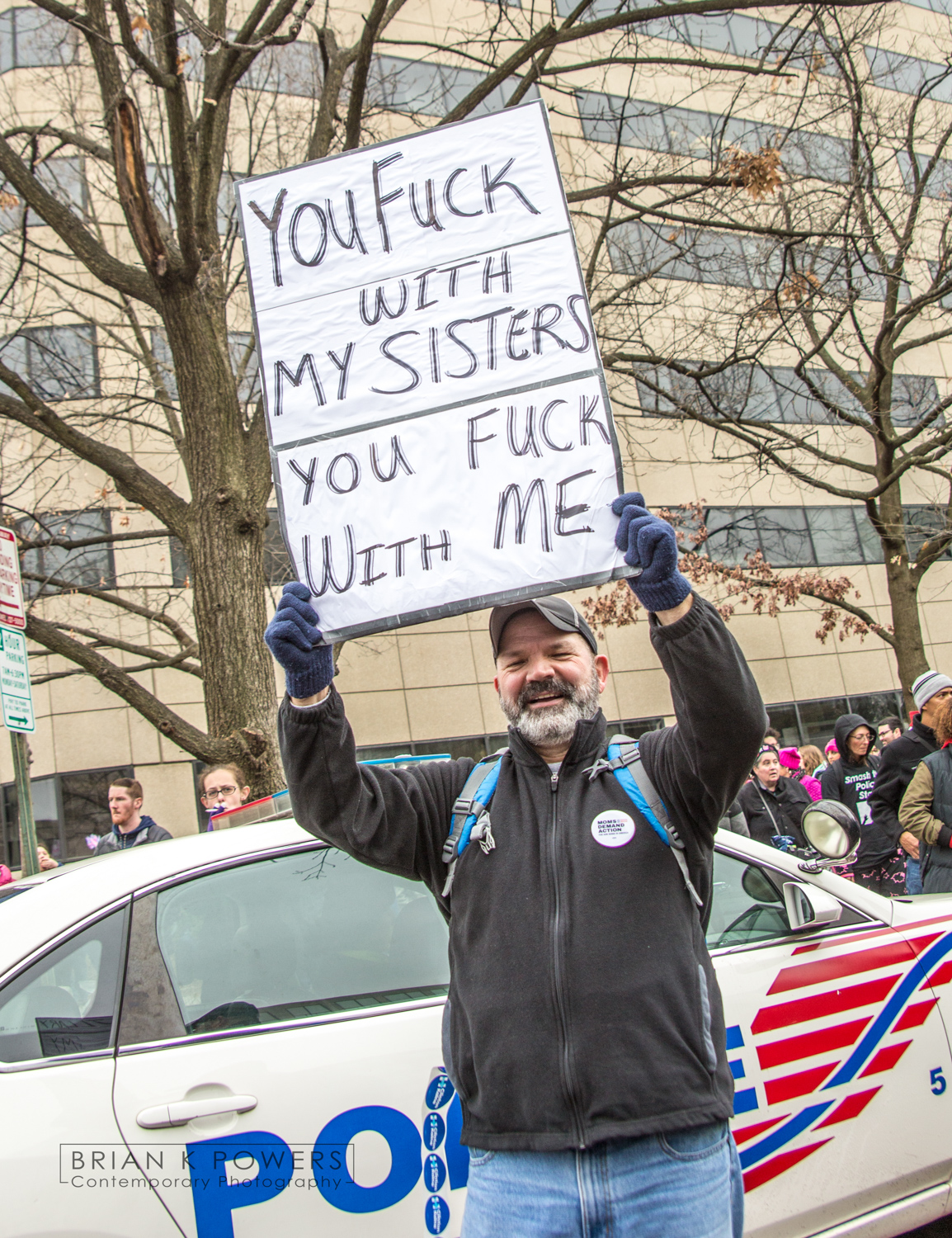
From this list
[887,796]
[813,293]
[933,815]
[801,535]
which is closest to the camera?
[933,815]

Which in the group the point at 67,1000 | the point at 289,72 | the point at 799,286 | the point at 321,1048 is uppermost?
the point at 289,72

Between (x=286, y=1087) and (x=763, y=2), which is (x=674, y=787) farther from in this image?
(x=763, y=2)

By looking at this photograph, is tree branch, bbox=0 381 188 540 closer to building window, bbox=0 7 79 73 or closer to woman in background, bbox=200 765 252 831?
woman in background, bbox=200 765 252 831

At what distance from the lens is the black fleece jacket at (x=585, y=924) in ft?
6.03

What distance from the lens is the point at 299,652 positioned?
209 cm

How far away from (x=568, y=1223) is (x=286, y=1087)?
944 millimetres

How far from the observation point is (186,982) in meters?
2.65

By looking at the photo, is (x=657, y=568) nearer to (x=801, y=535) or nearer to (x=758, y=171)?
(x=758, y=171)

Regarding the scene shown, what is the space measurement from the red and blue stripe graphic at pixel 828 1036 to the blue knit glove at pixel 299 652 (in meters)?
1.69

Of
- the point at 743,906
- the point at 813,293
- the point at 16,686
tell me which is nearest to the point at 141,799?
the point at 16,686

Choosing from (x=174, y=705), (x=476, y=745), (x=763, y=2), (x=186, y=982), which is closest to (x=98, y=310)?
(x=174, y=705)

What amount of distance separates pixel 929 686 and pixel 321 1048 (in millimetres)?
4530

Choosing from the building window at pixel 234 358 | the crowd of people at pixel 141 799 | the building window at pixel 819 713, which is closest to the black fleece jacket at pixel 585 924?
the crowd of people at pixel 141 799

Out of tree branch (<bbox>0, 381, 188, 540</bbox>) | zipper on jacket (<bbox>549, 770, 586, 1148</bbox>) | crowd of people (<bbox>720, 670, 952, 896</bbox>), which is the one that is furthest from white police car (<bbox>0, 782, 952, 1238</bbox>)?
tree branch (<bbox>0, 381, 188, 540</bbox>)
